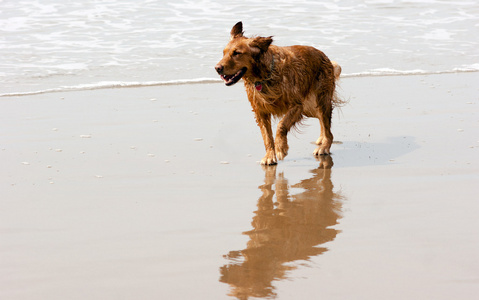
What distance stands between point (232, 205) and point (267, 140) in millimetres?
1715

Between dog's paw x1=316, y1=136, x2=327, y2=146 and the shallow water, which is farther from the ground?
the shallow water

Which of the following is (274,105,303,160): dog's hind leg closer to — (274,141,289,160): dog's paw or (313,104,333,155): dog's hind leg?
(274,141,289,160): dog's paw

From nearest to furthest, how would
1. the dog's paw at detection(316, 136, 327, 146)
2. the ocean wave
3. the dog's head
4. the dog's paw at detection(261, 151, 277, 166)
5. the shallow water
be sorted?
1. the dog's head
2. the dog's paw at detection(261, 151, 277, 166)
3. the dog's paw at detection(316, 136, 327, 146)
4. the ocean wave
5. the shallow water

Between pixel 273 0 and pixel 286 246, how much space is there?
1556 cm

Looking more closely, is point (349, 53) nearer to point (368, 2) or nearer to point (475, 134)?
point (368, 2)

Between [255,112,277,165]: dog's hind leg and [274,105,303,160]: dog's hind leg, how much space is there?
0.07 meters

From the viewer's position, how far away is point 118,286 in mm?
3320

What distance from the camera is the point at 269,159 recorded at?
20.5 ft

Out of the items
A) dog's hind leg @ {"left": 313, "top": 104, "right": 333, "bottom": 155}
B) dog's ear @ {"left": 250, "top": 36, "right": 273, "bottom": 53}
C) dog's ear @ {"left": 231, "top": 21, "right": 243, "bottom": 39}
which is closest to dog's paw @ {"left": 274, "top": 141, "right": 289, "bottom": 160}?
dog's hind leg @ {"left": 313, "top": 104, "right": 333, "bottom": 155}

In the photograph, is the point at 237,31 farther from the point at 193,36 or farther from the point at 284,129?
the point at 193,36

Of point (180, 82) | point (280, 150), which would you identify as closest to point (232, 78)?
point (280, 150)

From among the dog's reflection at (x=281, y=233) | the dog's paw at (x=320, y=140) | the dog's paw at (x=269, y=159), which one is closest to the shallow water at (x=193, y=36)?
the dog's paw at (x=320, y=140)

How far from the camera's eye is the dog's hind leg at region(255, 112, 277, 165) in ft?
20.6

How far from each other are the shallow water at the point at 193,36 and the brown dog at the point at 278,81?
468 centimetres
